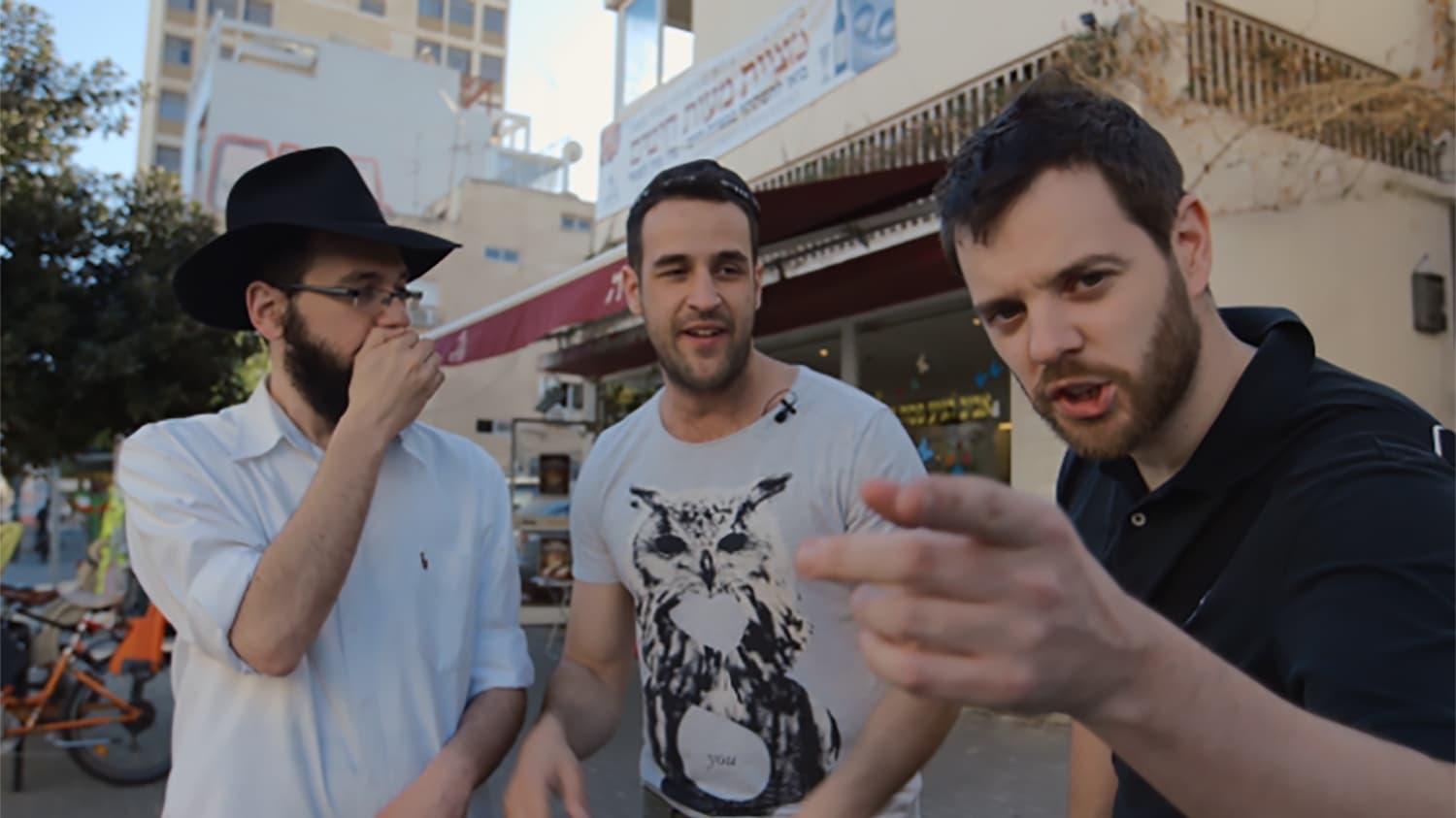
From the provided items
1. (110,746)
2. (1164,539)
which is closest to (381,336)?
(1164,539)

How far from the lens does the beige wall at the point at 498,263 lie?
2848 cm

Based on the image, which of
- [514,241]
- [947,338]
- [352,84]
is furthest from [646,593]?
[352,84]

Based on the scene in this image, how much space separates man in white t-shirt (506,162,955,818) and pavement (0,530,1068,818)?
268cm

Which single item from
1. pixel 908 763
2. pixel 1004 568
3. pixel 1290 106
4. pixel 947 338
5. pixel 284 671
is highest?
pixel 1290 106

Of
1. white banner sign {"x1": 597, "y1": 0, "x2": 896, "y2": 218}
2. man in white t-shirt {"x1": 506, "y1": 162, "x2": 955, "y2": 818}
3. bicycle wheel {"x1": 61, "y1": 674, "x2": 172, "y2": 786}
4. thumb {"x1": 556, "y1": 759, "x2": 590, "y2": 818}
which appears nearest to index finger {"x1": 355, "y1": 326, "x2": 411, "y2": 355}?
man in white t-shirt {"x1": 506, "y1": 162, "x2": 955, "y2": 818}

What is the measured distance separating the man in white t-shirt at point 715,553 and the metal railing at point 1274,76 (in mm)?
4979

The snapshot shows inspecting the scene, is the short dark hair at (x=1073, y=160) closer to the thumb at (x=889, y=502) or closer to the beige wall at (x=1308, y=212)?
the thumb at (x=889, y=502)

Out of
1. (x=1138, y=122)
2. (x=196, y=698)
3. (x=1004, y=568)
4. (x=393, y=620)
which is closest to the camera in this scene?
(x=1004, y=568)

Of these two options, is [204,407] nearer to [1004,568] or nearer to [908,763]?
[908,763]

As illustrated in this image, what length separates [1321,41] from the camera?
6.28 meters

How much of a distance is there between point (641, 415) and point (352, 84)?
42.3m

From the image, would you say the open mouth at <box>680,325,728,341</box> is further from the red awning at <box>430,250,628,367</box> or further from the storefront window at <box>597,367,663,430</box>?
the storefront window at <box>597,367,663,430</box>

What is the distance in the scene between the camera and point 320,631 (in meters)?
1.58

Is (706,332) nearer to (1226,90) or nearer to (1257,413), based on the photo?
(1257,413)
